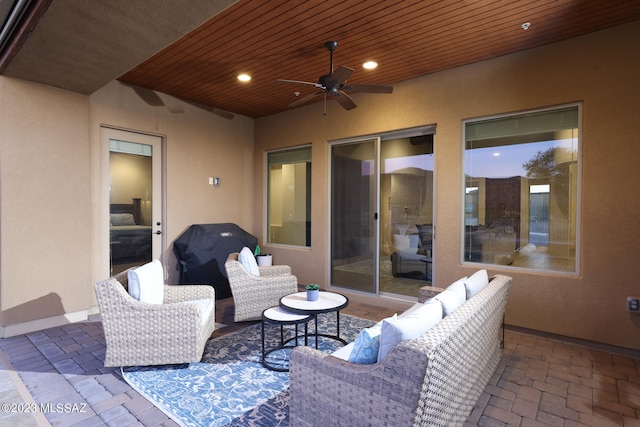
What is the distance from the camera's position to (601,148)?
3180 millimetres

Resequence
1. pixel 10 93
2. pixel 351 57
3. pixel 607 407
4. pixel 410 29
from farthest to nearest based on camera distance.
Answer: pixel 351 57 → pixel 10 93 → pixel 410 29 → pixel 607 407

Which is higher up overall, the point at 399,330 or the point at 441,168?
the point at 441,168

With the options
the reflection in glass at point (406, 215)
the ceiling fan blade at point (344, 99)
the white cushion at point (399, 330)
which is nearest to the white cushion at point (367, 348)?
the white cushion at point (399, 330)

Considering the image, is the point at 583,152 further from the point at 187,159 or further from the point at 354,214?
the point at 187,159

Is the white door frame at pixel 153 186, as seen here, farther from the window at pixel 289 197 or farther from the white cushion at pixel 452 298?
the white cushion at pixel 452 298

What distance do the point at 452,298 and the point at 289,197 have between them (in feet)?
13.4

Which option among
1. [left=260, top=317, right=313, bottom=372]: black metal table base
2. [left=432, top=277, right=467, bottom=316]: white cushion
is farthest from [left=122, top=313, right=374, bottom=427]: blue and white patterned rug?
[left=432, top=277, right=467, bottom=316]: white cushion

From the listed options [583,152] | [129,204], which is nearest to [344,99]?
[583,152]

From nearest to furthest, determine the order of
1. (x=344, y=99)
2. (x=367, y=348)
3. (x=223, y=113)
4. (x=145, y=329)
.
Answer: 1. (x=367, y=348)
2. (x=145, y=329)
3. (x=344, y=99)
4. (x=223, y=113)

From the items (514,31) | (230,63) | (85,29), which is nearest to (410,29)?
(514,31)

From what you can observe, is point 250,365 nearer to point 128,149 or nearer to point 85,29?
point 85,29

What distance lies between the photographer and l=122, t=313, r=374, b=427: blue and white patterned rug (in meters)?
2.12

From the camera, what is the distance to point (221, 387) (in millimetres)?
2455

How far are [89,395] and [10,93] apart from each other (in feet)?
10.4
